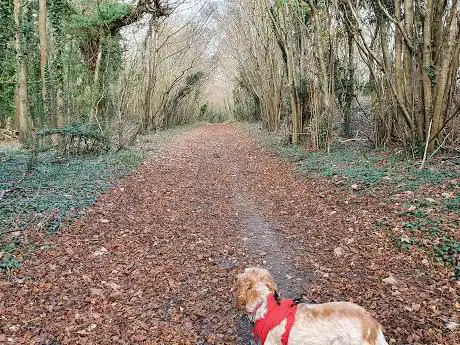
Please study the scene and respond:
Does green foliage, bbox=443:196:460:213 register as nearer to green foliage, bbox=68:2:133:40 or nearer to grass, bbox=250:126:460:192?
grass, bbox=250:126:460:192

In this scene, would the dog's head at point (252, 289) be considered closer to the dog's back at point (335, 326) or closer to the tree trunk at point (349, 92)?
the dog's back at point (335, 326)

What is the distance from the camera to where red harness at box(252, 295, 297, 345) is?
282 cm

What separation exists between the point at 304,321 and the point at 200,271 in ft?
8.03

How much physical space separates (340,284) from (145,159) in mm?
9747

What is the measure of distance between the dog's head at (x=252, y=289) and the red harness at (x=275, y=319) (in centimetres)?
13

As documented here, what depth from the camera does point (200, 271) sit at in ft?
16.6

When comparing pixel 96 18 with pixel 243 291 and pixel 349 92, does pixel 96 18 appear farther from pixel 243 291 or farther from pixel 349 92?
pixel 243 291

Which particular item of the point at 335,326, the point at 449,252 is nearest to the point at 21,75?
the point at 449,252

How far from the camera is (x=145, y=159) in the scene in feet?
43.5

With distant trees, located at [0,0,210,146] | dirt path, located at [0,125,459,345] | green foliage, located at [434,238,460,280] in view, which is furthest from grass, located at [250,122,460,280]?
distant trees, located at [0,0,210,146]

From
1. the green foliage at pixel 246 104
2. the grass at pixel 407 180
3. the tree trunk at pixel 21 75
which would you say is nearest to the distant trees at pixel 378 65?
the grass at pixel 407 180

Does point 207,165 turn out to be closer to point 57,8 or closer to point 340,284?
point 57,8

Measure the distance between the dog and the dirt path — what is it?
Answer: 0.79 metres

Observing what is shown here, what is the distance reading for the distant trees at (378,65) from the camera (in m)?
9.26
